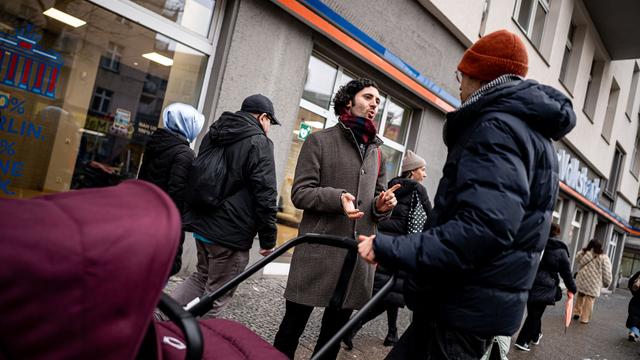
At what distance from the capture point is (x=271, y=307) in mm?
4922

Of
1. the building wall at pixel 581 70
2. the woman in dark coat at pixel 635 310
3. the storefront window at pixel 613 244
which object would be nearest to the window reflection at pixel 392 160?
the building wall at pixel 581 70

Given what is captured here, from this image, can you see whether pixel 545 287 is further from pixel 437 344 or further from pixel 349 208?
pixel 437 344

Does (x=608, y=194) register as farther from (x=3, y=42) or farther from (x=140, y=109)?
(x=3, y=42)

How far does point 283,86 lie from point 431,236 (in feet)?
15.5

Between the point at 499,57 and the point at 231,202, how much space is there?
76.2 inches

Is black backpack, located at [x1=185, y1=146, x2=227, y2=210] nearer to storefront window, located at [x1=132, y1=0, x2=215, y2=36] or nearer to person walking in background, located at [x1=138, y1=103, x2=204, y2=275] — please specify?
person walking in background, located at [x1=138, y1=103, x2=204, y2=275]

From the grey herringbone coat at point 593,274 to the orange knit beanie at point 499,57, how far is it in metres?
9.70

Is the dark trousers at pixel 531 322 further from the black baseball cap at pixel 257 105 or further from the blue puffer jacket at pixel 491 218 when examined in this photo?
the blue puffer jacket at pixel 491 218

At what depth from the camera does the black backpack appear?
9.98 feet

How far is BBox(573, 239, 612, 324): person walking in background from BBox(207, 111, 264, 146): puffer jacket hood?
9.23 metres

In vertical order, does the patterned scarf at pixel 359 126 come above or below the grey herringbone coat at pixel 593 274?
above

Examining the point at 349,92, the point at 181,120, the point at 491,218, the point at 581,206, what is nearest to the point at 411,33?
the point at 349,92

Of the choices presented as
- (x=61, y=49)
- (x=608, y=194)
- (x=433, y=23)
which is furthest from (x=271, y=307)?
(x=608, y=194)

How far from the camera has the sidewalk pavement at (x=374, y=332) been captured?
4246 millimetres
